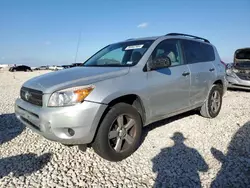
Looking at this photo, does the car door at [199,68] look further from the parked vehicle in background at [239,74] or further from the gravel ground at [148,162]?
the parked vehicle in background at [239,74]

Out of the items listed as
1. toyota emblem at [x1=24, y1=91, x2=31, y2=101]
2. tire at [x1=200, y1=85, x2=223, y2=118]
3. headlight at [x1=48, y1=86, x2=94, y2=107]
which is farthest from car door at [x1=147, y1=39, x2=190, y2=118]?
toyota emblem at [x1=24, y1=91, x2=31, y2=101]

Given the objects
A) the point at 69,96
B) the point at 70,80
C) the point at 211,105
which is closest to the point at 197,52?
the point at 211,105

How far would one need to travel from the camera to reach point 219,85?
5316 millimetres

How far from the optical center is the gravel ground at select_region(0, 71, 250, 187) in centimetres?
268

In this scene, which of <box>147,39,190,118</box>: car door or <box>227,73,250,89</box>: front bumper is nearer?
<box>147,39,190,118</box>: car door

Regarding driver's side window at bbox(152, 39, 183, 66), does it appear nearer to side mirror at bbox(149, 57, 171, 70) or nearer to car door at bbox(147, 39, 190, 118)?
car door at bbox(147, 39, 190, 118)

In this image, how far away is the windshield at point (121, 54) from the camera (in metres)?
3.70

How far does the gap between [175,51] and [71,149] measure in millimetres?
2616

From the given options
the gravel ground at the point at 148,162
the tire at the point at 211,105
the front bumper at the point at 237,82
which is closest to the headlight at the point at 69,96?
the gravel ground at the point at 148,162

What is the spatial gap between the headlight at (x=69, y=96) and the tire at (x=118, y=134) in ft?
1.45

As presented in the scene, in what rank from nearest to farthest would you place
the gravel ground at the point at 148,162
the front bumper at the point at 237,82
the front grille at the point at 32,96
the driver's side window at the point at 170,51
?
the gravel ground at the point at 148,162
the front grille at the point at 32,96
the driver's side window at the point at 170,51
the front bumper at the point at 237,82

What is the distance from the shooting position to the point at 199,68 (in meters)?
4.56

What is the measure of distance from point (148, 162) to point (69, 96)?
4.78 ft

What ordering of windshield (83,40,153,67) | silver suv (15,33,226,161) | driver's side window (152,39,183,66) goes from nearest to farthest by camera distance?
silver suv (15,33,226,161)
windshield (83,40,153,67)
driver's side window (152,39,183,66)
